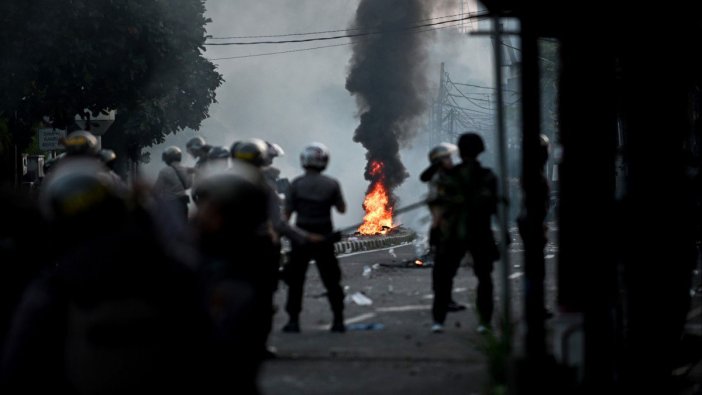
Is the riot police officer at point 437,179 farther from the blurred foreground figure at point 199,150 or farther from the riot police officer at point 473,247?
the blurred foreground figure at point 199,150

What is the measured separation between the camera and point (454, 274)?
1084cm

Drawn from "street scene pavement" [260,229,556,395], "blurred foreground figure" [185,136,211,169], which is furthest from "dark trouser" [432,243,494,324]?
"blurred foreground figure" [185,136,211,169]

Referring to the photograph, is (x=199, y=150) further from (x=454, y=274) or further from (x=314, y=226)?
(x=454, y=274)

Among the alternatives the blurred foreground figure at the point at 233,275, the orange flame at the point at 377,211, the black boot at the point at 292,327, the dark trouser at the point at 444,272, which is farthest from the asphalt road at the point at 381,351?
the orange flame at the point at 377,211

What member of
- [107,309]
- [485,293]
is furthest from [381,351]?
[107,309]

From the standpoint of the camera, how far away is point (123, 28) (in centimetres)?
2903

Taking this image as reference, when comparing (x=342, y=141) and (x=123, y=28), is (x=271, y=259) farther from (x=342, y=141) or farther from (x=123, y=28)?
(x=342, y=141)

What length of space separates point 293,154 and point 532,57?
3845 inches

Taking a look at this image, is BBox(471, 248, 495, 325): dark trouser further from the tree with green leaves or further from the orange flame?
the tree with green leaves

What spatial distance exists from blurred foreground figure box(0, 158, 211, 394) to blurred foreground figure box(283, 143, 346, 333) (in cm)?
696

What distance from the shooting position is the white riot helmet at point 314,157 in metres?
10.9

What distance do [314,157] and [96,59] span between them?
18.9 metres

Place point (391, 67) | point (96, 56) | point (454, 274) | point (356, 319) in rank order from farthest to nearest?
point (391, 67)
point (96, 56)
point (356, 319)
point (454, 274)

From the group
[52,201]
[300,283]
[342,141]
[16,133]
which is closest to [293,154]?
[342,141]
